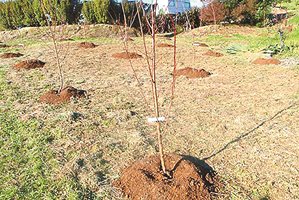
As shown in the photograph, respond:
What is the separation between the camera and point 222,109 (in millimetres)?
4840

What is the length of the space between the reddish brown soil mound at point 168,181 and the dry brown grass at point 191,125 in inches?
6.1

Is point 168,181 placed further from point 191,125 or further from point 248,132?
point 248,132

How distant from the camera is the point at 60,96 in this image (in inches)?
202

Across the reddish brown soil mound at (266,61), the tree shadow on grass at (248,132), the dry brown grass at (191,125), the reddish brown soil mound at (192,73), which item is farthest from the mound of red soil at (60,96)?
the reddish brown soil mound at (266,61)

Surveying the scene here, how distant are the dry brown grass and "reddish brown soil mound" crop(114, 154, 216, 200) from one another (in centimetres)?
15

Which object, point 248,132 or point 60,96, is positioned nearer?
point 248,132

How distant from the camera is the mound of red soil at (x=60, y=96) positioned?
5009 millimetres

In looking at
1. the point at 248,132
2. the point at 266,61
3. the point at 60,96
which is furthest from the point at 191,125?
the point at 266,61

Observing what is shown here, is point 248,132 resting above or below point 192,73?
above

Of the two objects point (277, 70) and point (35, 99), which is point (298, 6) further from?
point (35, 99)

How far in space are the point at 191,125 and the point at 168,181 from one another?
1.55m

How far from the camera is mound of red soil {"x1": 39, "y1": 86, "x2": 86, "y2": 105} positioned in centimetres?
501

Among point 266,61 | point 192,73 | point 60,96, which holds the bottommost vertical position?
point 266,61

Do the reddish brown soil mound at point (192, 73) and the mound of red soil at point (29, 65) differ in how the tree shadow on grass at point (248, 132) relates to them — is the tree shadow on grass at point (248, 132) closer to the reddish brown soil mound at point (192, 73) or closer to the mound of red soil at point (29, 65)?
the reddish brown soil mound at point (192, 73)
